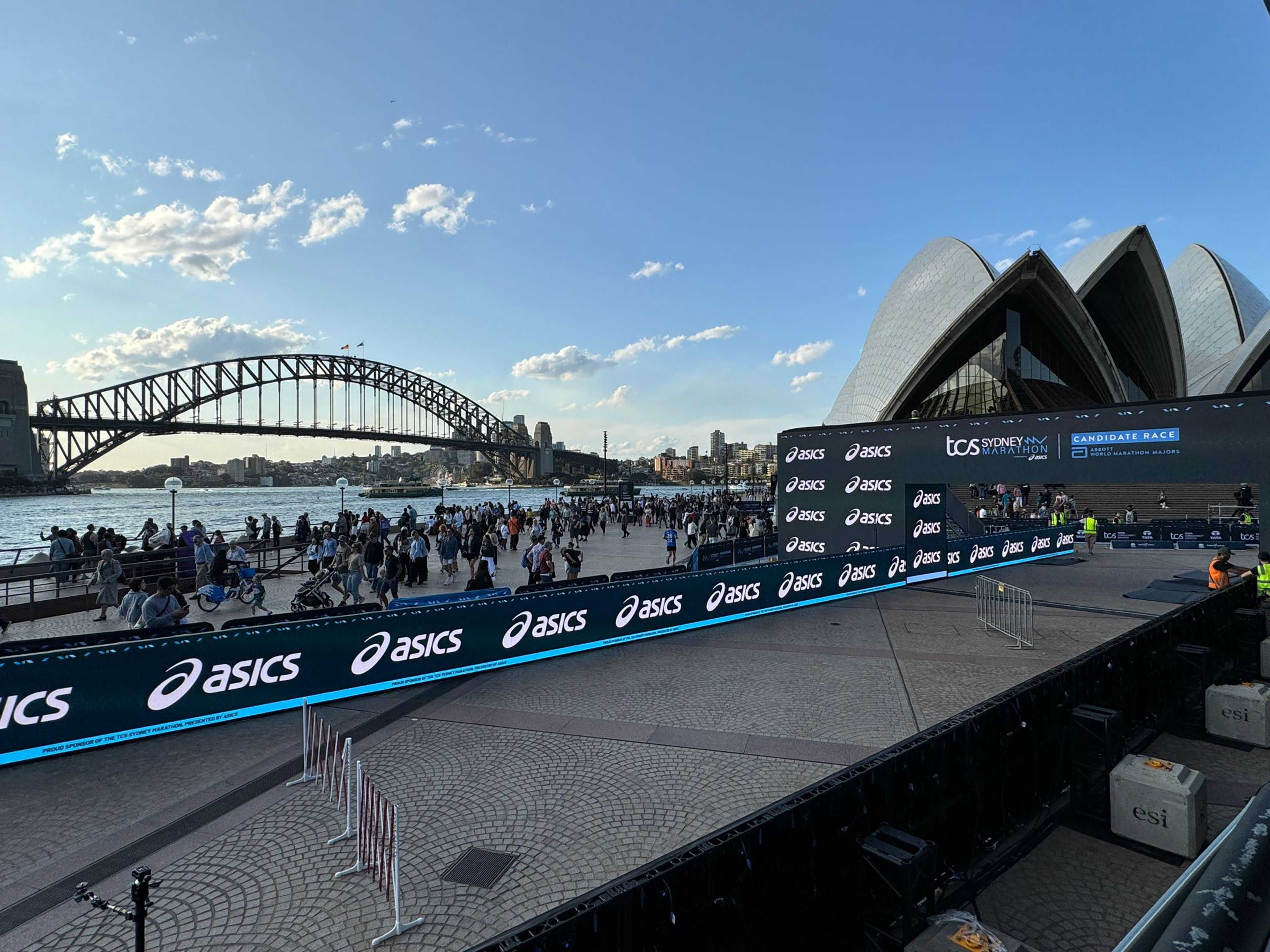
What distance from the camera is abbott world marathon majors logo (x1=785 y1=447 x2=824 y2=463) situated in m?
20.7

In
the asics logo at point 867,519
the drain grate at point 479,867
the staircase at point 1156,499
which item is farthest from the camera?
the staircase at point 1156,499

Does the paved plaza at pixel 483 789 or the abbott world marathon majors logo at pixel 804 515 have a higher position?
the abbott world marathon majors logo at pixel 804 515

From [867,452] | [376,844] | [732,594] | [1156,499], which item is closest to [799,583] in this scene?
[732,594]

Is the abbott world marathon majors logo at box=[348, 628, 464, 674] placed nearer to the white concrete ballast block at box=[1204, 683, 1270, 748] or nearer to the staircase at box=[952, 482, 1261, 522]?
the white concrete ballast block at box=[1204, 683, 1270, 748]

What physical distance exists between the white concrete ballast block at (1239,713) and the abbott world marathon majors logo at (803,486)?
12893 mm

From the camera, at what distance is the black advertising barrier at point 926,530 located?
63.2 feet

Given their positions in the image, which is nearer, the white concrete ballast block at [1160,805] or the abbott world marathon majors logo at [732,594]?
the white concrete ballast block at [1160,805]

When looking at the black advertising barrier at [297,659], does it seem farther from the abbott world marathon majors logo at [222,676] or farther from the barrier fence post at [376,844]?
the barrier fence post at [376,844]

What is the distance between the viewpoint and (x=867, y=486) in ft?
64.6

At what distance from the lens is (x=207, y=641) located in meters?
A: 8.14

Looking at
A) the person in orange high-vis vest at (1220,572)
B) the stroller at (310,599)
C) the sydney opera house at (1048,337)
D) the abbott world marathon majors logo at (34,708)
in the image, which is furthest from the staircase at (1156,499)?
the abbott world marathon majors logo at (34,708)

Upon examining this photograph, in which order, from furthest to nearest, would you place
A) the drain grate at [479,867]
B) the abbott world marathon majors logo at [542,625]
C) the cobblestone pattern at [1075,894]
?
the abbott world marathon majors logo at [542,625] → the drain grate at [479,867] → the cobblestone pattern at [1075,894]

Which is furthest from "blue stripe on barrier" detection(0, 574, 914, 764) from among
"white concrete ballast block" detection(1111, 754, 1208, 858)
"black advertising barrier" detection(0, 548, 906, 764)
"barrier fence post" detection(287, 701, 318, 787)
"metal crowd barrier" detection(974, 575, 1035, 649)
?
"white concrete ballast block" detection(1111, 754, 1208, 858)

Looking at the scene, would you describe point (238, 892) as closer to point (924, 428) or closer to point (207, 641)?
point (207, 641)
